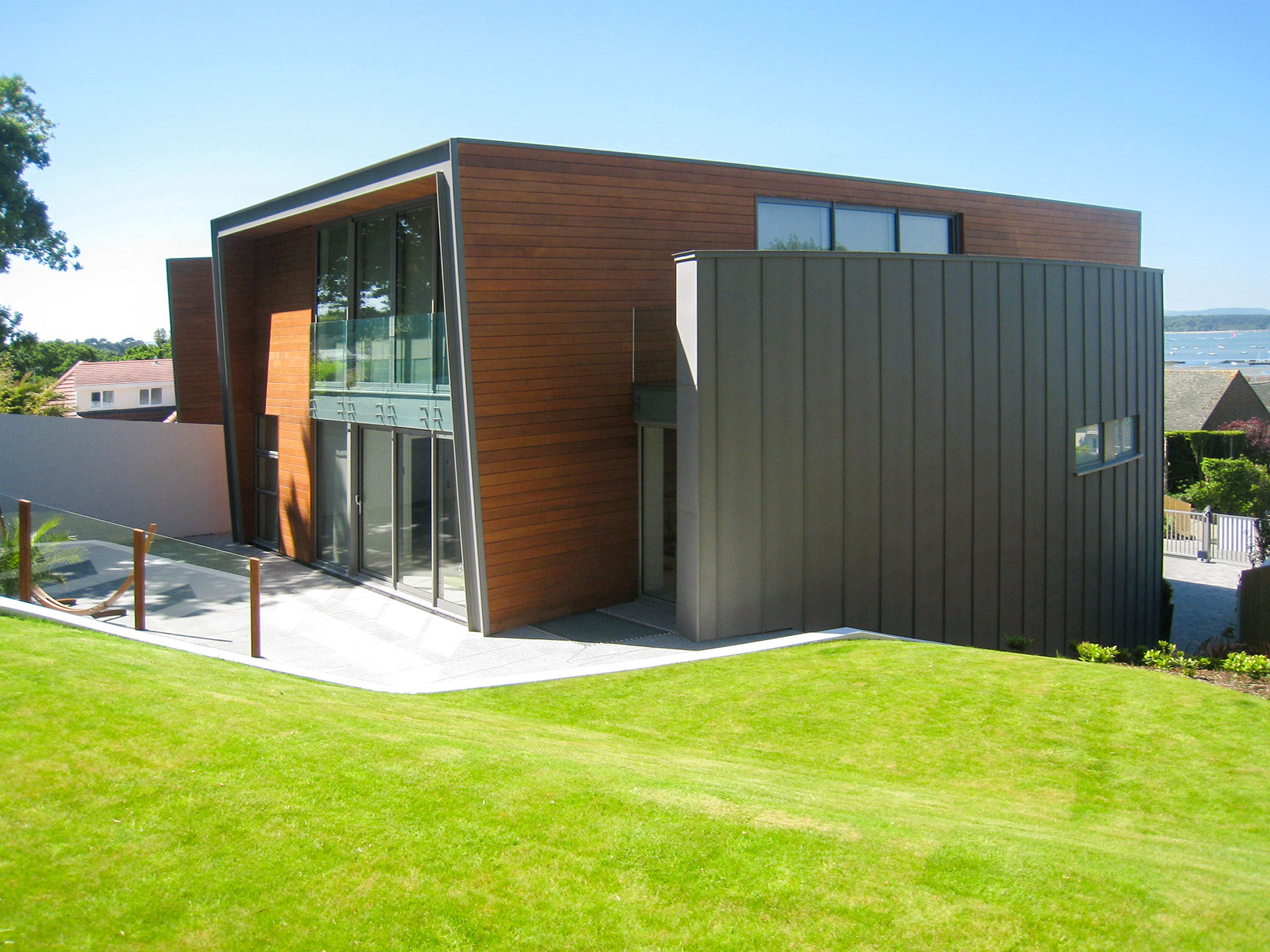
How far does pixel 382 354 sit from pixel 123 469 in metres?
8.58

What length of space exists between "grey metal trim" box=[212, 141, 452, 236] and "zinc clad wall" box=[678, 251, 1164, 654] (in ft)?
11.0

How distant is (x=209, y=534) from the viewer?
65.1 ft

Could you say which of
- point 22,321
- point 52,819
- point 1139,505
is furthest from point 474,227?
point 22,321

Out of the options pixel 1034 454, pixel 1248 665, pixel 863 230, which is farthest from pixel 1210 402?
pixel 1248 665

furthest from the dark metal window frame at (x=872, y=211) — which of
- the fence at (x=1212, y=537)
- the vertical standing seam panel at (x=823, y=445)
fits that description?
the fence at (x=1212, y=537)

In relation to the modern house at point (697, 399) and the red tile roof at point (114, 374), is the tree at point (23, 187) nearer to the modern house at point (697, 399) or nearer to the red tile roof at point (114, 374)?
the modern house at point (697, 399)

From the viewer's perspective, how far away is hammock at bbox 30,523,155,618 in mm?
10078

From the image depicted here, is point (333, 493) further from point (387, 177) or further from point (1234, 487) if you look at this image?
point (1234, 487)

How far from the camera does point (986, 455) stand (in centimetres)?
1321

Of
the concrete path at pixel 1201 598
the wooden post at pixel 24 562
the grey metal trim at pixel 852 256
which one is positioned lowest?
the concrete path at pixel 1201 598

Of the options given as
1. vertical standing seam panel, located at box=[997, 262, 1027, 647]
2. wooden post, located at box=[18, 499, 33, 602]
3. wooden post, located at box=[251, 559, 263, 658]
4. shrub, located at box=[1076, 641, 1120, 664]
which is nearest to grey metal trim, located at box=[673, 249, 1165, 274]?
vertical standing seam panel, located at box=[997, 262, 1027, 647]

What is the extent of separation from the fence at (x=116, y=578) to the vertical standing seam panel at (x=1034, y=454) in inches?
401

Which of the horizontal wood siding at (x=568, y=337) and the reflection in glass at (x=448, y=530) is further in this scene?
the reflection in glass at (x=448, y=530)

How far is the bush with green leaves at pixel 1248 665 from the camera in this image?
32.4 ft
